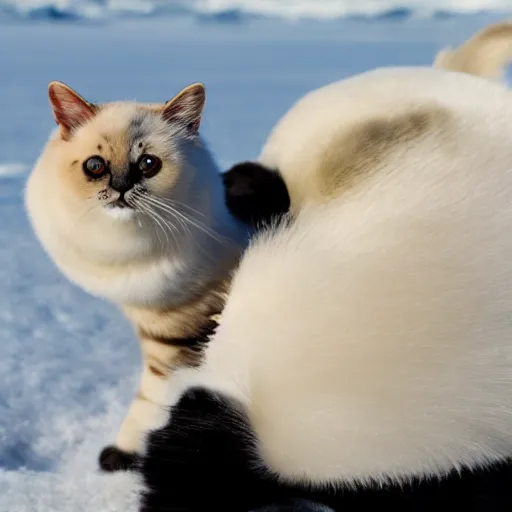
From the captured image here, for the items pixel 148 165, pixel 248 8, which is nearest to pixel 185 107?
pixel 148 165

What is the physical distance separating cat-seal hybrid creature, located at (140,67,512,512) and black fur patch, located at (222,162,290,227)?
4cm

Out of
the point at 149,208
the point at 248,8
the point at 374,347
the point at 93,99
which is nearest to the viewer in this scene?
the point at 374,347

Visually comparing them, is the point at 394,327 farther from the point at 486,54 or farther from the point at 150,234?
the point at 486,54

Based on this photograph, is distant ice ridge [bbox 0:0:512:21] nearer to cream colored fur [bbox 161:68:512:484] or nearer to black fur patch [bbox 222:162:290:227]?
black fur patch [bbox 222:162:290:227]

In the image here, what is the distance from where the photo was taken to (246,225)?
501 millimetres

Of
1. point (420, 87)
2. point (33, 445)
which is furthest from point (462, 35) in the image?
point (33, 445)

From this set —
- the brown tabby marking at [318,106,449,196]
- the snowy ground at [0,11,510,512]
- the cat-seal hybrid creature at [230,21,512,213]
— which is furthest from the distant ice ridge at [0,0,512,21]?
the brown tabby marking at [318,106,449,196]

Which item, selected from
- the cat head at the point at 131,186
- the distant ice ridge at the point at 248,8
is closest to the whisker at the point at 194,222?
the cat head at the point at 131,186

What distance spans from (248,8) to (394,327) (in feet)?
2.05

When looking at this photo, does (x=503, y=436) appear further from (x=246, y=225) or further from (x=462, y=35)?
(x=462, y=35)

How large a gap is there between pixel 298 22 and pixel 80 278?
0.54m

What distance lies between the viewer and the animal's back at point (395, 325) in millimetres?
367

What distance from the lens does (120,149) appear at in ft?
1.57

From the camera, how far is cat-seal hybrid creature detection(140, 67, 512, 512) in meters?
0.37
